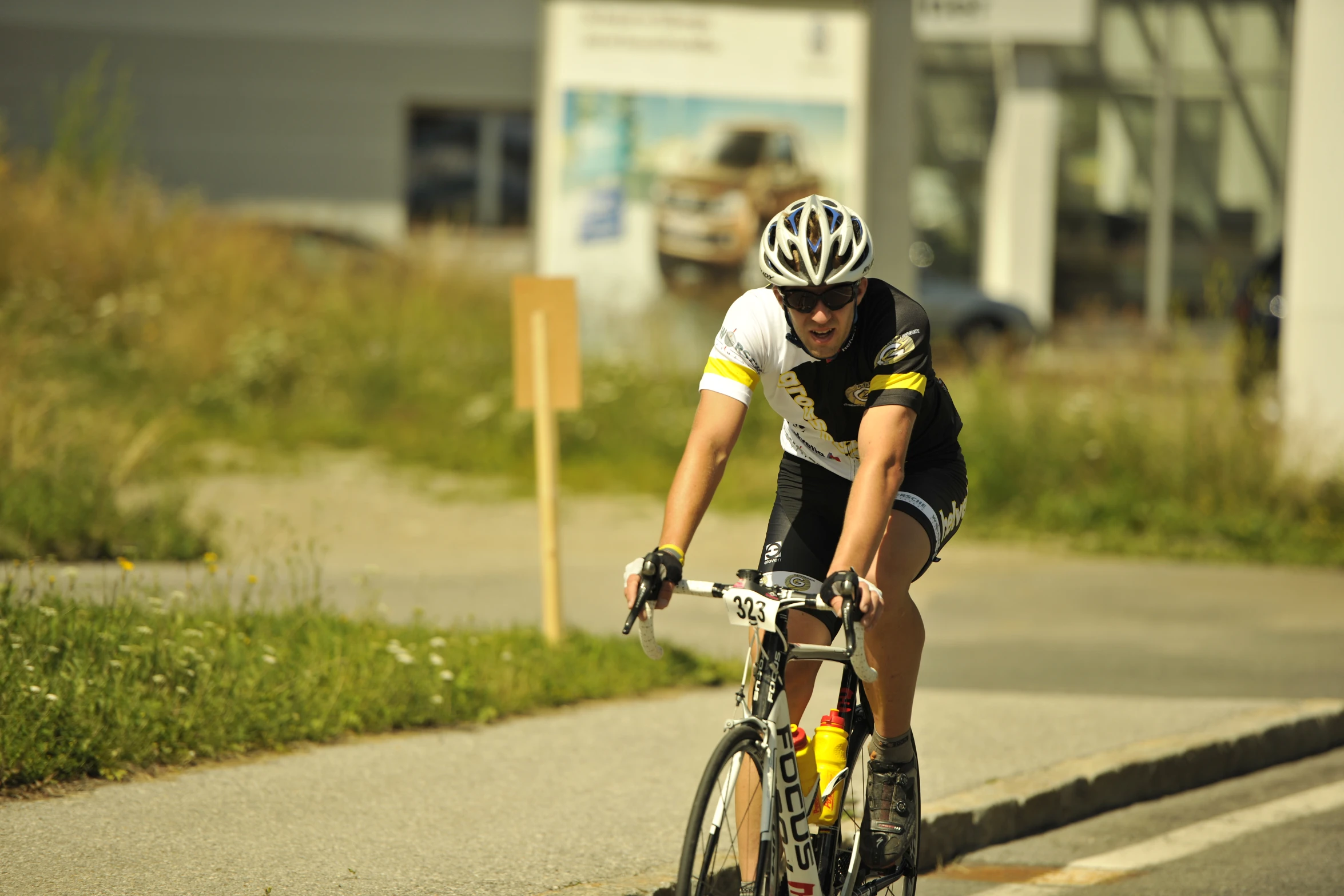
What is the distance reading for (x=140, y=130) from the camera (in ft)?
92.7

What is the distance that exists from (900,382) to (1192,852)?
254 cm

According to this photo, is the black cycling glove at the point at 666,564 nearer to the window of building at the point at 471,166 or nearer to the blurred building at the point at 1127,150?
the blurred building at the point at 1127,150

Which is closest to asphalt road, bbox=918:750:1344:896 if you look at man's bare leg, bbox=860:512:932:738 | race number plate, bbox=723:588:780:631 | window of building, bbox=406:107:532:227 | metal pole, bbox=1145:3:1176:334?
man's bare leg, bbox=860:512:932:738

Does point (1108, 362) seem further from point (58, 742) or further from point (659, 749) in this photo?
point (58, 742)

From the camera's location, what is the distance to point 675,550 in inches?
134

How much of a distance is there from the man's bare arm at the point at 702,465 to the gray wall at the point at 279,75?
26.4 metres

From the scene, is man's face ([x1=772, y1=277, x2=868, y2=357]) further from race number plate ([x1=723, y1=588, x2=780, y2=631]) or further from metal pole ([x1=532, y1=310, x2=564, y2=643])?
metal pole ([x1=532, y1=310, x2=564, y2=643])

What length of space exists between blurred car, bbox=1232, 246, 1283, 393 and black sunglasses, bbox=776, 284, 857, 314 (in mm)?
8447

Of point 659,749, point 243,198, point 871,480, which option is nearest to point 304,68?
point 243,198

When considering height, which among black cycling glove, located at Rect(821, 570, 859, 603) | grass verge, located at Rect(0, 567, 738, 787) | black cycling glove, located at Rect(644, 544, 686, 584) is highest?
black cycling glove, located at Rect(644, 544, 686, 584)

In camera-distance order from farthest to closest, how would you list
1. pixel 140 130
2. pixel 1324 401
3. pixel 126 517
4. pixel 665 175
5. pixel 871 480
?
1. pixel 140 130
2. pixel 665 175
3. pixel 1324 401
4. pixel 126 517
5. pixel 871 480

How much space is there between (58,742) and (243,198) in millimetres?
25282

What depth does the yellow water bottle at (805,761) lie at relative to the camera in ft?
11.8

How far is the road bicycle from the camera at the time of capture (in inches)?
128
